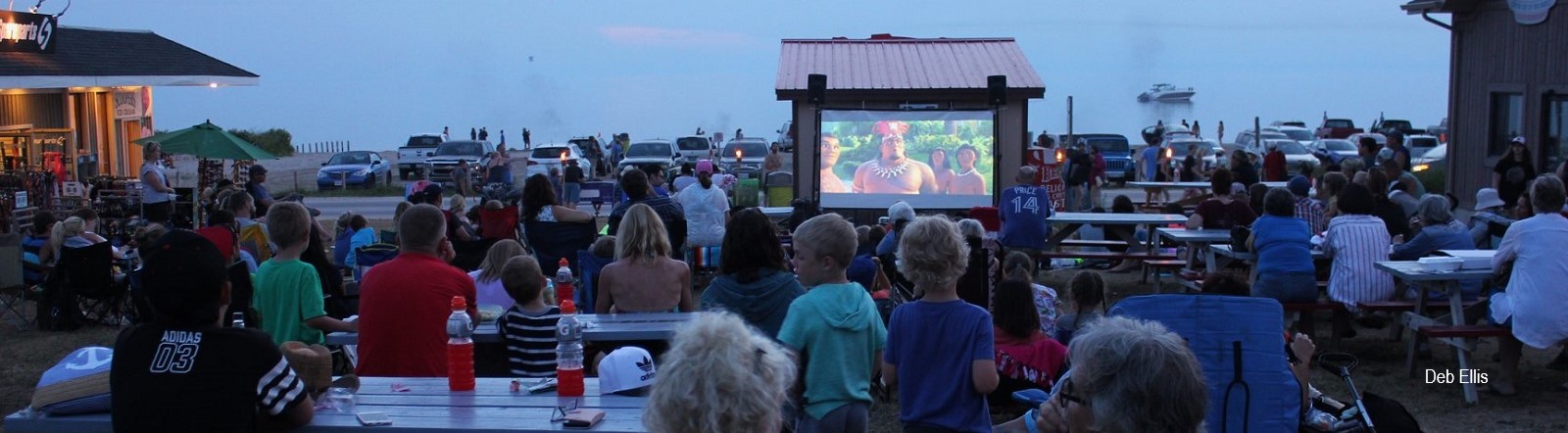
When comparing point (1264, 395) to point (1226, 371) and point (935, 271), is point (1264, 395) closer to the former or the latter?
point (1226, 371)

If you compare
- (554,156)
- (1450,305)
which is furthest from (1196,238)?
(554,156)

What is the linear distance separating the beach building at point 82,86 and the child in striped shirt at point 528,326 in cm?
1439

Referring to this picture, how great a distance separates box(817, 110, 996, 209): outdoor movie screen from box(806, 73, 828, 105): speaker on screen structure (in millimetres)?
275

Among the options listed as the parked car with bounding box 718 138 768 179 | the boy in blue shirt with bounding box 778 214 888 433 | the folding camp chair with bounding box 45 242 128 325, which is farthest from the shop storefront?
the boy in blue shirt with bounding box 778 214 888 433

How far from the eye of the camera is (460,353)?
3.95 metres

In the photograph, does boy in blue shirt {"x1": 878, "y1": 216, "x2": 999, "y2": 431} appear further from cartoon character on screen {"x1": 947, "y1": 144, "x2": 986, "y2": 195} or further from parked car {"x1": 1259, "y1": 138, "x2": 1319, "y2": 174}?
parked car {"x1": 1259, "y1": 138, "x2": 1319, "y2": 174}

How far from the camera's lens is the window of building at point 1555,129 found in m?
13.3

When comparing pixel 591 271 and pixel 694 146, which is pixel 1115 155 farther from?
pixel 591 271

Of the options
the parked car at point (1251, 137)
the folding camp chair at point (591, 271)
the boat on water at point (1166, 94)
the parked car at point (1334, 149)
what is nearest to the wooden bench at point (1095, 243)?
the folding camp chair at point (591, 271)

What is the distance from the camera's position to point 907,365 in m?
3.70

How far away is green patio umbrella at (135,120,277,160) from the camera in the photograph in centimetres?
1566

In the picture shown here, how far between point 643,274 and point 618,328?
43 cm

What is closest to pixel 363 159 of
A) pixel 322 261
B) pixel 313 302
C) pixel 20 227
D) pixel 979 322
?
pixel 20 227

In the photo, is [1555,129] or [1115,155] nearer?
[1555,129]
